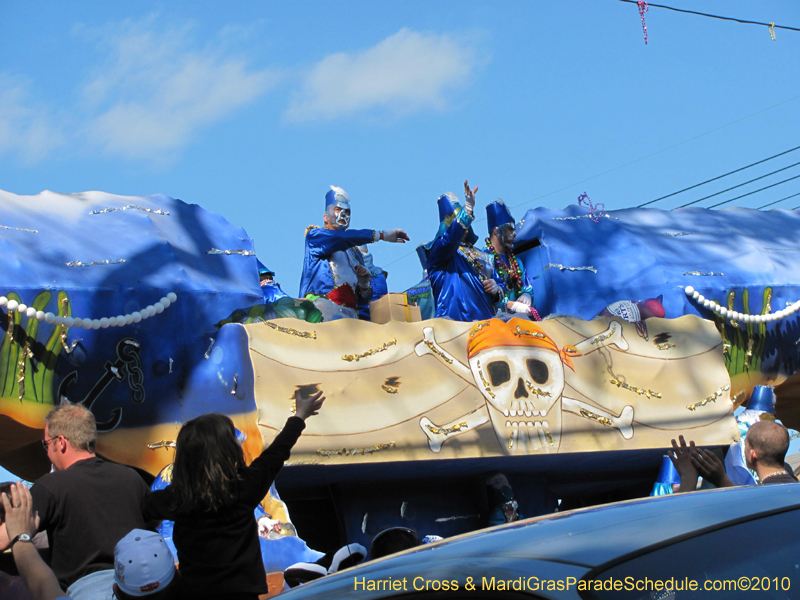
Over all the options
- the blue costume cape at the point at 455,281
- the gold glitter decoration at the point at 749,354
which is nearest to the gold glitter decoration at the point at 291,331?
the blue costume cape at the point at 455,281

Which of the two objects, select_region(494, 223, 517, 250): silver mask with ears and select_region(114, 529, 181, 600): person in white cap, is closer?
select_region(114, 529, 181, 600): person in white cap

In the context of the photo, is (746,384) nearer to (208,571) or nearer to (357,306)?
(357,306)

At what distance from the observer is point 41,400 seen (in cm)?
496

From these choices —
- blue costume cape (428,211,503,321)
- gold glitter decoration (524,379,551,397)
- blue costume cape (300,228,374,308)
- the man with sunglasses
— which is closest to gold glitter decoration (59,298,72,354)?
blue costume cape (300,228,374,308)

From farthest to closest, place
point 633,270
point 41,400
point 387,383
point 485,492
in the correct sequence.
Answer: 1. point 633,270
2. point 485,492
3. point 387,383
4. point 41,400

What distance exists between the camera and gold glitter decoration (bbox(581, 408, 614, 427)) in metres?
5.86

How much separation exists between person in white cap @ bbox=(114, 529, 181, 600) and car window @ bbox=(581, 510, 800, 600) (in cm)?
129

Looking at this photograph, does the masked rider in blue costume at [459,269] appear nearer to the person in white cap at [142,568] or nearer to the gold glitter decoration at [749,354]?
the gold glitter decoration at [749,354]

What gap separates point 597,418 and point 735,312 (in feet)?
6.80

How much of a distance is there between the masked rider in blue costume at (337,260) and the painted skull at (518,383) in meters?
1.05

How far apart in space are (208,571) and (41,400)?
120 inches

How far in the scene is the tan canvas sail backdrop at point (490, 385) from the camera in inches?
199

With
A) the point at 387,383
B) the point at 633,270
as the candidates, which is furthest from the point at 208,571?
the point at 633,270

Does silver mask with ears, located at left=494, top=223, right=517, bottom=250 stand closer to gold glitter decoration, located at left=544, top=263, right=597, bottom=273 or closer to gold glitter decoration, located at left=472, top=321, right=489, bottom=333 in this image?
gold glitter decoration, located at left=544, top=263, right=597, bottom=273
